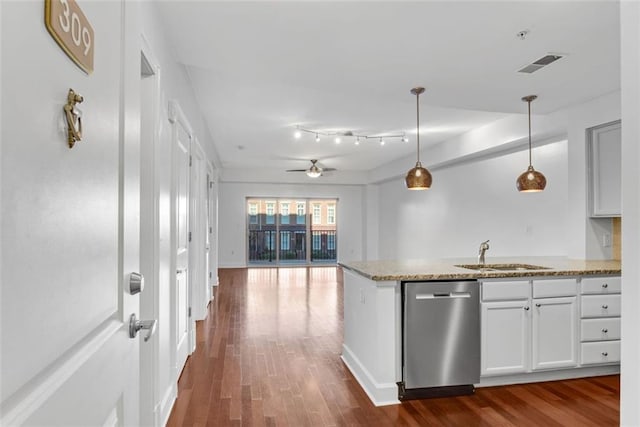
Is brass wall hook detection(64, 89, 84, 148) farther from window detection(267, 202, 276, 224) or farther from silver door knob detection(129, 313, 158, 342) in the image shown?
window detection(267, 202, 276, 224)

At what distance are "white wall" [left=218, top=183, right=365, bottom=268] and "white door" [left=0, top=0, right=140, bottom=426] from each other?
994cm

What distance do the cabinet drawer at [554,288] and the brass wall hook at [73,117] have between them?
11.0 feet

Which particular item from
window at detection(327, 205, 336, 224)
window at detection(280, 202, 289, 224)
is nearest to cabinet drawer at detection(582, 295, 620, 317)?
window at detection(327, 205, 336, 224)

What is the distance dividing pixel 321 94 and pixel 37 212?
398cm

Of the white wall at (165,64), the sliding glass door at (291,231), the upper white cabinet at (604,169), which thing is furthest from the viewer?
the sliding glass door at (291,231)

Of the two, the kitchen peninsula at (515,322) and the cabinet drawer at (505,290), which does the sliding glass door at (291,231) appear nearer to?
the kitchen peninsula at (515,322)

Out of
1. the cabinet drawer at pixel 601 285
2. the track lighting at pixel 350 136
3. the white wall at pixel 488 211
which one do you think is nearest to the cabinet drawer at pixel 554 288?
the cabinet drawer at pixel 601 285

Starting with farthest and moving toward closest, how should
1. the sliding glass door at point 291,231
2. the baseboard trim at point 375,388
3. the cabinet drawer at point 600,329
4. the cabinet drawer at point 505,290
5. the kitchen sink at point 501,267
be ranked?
the sliding glass door at point 291,231 < the kitchen sink at point 501,267 < the cabinet drawer at point 600,329 < the cabinet drawer at point 505,290 < the baseboard trim at point 375,388

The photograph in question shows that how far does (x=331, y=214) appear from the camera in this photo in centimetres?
1180

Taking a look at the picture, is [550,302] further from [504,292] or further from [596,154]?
[596,154]

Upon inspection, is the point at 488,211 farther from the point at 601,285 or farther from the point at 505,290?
the point at 505,290

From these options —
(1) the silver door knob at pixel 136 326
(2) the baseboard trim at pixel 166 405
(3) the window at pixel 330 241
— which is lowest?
(2) the baseboard trim at pixel 166 405

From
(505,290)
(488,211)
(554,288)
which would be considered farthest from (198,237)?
(488,211)

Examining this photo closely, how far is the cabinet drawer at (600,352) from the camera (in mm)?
3275
